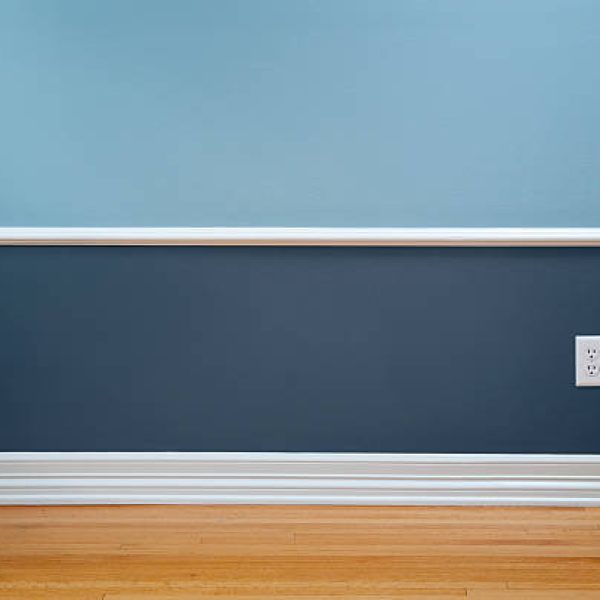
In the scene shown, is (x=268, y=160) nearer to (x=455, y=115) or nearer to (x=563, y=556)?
(x=455, y=115)

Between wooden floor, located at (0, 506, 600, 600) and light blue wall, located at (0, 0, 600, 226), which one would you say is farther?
light blue wall, located at (0, 0, 600, 226)

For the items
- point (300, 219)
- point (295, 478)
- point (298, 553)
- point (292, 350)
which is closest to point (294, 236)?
point (300, 219)

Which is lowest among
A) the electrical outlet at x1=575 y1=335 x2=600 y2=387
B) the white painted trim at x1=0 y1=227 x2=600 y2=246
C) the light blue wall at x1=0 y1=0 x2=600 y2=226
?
the electrical outlet at x1=575 y1=335 x2=600 y2=387

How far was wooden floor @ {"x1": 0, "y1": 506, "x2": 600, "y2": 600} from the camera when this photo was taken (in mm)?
1122

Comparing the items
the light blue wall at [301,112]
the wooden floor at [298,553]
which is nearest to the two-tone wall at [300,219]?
the light blue wall at [301,112]

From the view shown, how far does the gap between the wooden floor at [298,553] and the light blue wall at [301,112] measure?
60 cm

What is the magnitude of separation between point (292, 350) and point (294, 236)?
24 cm

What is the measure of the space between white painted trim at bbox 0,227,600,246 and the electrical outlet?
0.20 m

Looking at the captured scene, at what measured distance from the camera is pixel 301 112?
1454 mm

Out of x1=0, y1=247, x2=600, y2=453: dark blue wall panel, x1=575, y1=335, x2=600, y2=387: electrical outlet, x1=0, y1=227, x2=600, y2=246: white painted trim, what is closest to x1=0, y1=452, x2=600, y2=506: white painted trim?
x1=0, y1=247, x2=600, y2=453: dark blue wall panel

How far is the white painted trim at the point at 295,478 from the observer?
4.83 feet

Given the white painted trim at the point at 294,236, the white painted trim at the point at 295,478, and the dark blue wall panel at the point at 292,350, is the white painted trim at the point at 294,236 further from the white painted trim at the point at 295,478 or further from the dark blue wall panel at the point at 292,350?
the white painted trim at the point at 295,478

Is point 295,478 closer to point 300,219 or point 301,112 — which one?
point 300,219

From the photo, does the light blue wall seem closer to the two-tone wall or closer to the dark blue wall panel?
the two-tone wall
